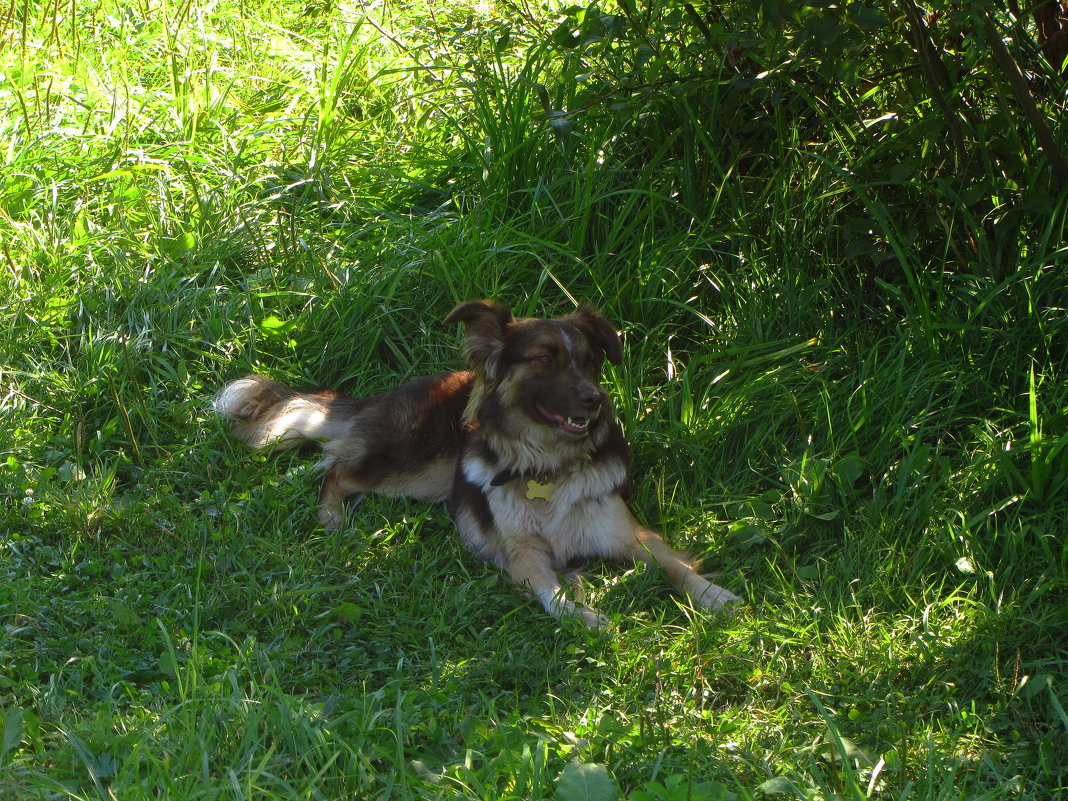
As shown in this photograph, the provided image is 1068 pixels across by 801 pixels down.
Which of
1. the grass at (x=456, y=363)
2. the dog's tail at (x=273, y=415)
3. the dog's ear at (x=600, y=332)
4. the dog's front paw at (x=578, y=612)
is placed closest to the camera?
the grass at (x=456, y=363)

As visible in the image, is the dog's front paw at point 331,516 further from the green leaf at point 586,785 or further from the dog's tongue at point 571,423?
the green leaf at point 586,785

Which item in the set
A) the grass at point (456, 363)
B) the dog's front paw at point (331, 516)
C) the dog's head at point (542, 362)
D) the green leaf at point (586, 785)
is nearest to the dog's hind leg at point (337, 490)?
the dog's front paw at point (331, 516)

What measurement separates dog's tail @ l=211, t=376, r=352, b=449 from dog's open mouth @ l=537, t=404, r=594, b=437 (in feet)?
3.61

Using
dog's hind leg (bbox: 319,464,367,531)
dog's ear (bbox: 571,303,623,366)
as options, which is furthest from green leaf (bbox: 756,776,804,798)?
dog's hind leg (bbox: 319,464,367,531)

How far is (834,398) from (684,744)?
205cm

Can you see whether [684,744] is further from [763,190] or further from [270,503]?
[763,190]

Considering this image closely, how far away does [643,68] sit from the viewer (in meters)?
4.92

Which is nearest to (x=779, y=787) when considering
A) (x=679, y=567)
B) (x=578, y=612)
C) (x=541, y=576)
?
(x=578, y=612)

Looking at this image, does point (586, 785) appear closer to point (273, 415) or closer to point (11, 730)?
point (11, 730)

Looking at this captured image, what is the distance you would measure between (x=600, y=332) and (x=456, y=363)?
1045 mm

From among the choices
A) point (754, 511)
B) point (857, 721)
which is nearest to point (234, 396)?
point (754, 511)

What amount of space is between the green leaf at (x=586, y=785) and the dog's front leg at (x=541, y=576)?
1.03 metres

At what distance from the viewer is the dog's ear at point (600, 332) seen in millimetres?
4438

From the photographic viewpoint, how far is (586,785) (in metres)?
2.56
